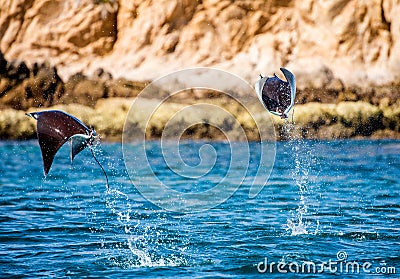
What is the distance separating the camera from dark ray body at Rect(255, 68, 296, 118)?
26.9 feet

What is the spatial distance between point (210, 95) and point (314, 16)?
4412 mm

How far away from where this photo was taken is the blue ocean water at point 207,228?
678 cm

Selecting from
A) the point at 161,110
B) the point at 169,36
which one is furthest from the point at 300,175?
the point at 169,36

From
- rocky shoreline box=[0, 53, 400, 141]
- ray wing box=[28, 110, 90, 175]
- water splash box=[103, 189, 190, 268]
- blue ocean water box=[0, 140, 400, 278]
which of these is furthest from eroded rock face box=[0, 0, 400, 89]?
ray wing box=[28, 110, 90, 175]

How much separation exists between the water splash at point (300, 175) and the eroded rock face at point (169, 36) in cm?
236

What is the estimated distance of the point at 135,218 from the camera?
31.0 ft

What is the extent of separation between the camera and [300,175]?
13688 mm

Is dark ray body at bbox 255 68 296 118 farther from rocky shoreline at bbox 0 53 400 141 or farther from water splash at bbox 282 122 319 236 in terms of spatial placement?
rocky shoreline at bbox 0 53 400 141

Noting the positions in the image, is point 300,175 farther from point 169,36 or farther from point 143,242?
point 169,36

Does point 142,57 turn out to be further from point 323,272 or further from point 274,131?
point 323,272

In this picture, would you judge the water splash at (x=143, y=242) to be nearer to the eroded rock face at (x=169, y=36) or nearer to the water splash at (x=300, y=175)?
the water splash at (x=300, y=175)

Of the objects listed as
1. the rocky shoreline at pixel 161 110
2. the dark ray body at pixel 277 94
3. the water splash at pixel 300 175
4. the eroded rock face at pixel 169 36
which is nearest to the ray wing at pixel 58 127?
the dark ray body at pixel 277 94

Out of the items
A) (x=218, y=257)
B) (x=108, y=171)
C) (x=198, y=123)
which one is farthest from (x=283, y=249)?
(x=198, y=123)

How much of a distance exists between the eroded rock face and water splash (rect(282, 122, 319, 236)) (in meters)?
2.36
